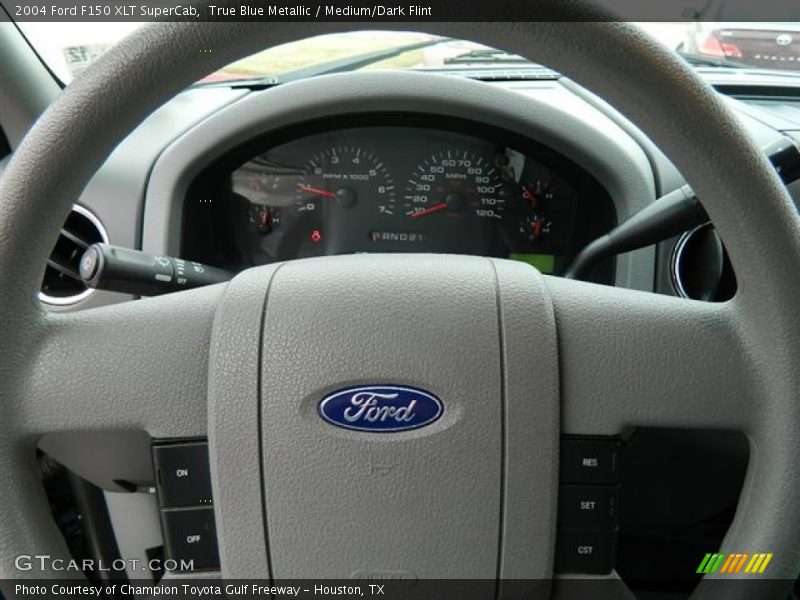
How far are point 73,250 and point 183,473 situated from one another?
40.0 inches

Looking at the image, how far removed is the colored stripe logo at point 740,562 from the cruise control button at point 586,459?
0.16 meters

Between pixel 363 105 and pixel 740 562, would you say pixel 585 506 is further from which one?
pixel 363 105

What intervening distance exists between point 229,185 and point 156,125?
213 mm

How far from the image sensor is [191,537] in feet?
2.99

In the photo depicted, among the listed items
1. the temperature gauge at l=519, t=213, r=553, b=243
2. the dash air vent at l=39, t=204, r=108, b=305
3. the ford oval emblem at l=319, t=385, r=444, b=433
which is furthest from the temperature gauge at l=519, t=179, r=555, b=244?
the ford oval emblem at l=319, t=385, r=444, b=433

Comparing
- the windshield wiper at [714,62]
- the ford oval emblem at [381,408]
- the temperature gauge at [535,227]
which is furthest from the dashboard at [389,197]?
the ford oval emblem at [381,408]

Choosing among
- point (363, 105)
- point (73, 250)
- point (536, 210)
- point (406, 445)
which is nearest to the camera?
point (406, 445)

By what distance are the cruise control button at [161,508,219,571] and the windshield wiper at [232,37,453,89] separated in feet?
4.38

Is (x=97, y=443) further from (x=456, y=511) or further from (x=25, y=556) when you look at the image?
(x=456, y=511)

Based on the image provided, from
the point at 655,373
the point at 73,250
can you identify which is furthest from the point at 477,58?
the point at 655,373

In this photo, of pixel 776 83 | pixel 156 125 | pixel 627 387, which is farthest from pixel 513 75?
pixel 627 387

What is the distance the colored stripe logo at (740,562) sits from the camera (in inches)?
33.9

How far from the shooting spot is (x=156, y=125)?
1.92 m

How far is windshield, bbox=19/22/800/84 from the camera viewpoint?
1865 mm
